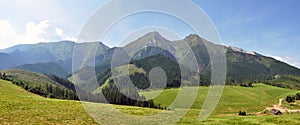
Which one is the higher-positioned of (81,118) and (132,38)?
(132,38)

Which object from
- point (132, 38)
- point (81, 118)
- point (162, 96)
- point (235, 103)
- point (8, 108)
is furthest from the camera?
point (162, 96)

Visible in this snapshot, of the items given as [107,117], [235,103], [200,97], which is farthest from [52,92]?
[107,117]

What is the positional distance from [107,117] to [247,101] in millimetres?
153896

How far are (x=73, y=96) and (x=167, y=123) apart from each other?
139 metres

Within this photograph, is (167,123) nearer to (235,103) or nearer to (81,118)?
(81,118)

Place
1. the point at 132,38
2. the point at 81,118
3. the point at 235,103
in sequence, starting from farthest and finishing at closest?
the point at 235,103
the point at 81,118
the point at 132,38

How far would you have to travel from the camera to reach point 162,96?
186750 millimetres

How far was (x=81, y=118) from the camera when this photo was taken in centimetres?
3678

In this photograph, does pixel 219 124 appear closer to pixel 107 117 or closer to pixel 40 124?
pixel 107 117

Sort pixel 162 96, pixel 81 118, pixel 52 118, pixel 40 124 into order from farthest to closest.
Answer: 1. pixel 162 96
2. pixel 81 118
3. pixel 52 118
4. pixel 40 124

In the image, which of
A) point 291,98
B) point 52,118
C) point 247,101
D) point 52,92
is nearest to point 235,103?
point 247,101

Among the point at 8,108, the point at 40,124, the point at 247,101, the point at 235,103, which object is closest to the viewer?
the point at 40,124

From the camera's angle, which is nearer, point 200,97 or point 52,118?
point 52,118

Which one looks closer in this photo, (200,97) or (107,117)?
(107,117)
